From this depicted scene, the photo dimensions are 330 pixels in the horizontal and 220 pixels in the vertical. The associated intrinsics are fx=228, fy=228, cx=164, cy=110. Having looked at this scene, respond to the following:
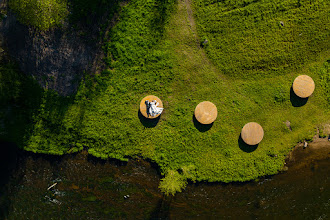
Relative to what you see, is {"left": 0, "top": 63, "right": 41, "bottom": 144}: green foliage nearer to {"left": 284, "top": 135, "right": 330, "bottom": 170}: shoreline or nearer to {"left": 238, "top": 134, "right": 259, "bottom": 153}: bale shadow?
{"left": 238, "top": 134, "right": 259, "bottom": 153}: bale shadow

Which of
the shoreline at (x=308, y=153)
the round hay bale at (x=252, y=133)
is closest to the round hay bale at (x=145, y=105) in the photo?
the round hay bale at (x=252, y=133)

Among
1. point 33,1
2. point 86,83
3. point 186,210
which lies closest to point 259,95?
point 186,210

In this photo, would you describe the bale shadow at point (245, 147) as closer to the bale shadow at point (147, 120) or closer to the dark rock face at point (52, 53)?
the bale shadow at point (147, 120)

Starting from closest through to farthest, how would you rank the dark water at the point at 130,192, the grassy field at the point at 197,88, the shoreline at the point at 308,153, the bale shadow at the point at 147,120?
the grassy field at the point at 197,88 → the bale shadow at the point at 147,120 → the dark water at the point at 130,192 → the shoreline at the point at 308,153

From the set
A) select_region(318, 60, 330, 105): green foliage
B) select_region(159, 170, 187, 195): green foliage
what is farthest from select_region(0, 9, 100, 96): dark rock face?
select_region(318, 60, 330, 105): green foliage

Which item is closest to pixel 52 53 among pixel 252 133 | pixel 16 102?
pixel 16 102

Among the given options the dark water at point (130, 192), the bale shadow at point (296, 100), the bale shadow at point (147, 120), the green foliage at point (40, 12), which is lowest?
the dark water at point (130, 192)

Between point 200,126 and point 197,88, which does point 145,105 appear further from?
point 200,126
